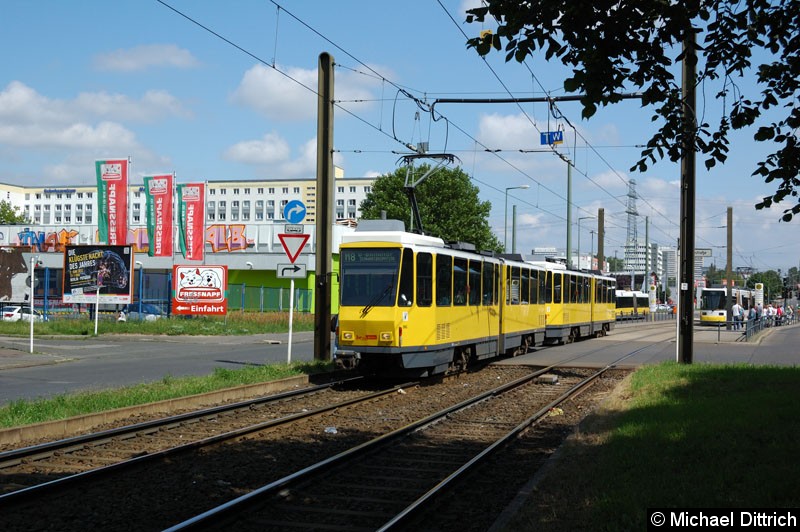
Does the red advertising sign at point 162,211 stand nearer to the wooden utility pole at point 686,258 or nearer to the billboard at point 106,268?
the billboard at point 106,268

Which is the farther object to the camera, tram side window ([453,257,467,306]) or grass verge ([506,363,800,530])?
tram side window ([453,257,467,306])

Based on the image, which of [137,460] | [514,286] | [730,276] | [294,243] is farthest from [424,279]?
[730,276]

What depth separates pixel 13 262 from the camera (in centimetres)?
3272

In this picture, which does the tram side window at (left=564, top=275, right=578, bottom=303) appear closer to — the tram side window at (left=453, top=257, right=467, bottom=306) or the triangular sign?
the tram side window at (left=453, top=257, right=467, bottom=306)

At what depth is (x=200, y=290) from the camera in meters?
36.5

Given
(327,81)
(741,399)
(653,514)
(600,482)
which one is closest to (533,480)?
(600,482)

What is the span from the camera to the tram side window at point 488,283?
20531 mm

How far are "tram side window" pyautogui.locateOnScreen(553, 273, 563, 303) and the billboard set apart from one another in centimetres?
1630

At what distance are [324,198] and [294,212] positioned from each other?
1159mm

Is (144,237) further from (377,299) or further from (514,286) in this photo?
(377,299)

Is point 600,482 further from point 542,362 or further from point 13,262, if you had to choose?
point 13,262

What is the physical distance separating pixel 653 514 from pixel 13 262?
103ft

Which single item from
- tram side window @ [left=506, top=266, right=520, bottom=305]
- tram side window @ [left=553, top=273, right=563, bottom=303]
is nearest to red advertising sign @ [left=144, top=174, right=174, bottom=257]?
tram side window @ [left=553, top=273, right=563, bottom=303]

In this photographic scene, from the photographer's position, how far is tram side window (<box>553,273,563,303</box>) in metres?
28.8
